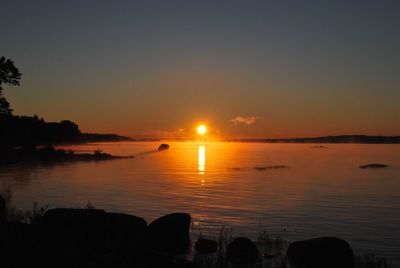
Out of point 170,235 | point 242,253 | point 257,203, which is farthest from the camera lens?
point 257,203

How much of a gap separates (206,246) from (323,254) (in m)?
5.77

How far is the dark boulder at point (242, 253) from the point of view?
18.2 meters

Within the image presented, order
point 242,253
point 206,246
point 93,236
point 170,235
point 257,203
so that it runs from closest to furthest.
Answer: point 93,236, point 242,253, point 206,246, point 170,235, point 257,203

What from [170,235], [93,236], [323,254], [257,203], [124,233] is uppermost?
[93,236]

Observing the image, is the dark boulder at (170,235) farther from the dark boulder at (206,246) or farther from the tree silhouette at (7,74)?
the tree silhouette at (7,74)

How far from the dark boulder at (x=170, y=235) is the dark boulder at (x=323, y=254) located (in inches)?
221

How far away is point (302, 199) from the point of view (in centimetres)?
4200

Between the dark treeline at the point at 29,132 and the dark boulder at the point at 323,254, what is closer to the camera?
the dark boulder at the point at 323,254

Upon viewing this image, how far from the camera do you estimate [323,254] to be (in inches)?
699

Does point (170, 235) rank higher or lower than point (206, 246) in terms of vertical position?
higher

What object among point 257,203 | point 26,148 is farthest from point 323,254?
point 26,148

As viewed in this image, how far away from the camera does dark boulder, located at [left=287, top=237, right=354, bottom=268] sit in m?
17.4

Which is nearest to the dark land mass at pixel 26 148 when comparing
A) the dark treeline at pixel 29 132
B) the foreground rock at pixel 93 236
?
the dark treeline at pixel 29 132

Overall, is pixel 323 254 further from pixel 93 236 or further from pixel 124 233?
pixel 93 236
